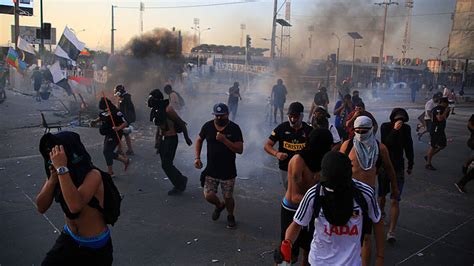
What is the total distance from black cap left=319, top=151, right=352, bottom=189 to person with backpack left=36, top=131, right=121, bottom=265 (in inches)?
51.8

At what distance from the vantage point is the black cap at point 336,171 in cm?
222

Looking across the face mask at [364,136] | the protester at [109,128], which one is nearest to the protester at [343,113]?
the protester at [109,128]

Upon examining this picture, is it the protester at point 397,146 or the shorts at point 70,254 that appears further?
the protester at point 397,146

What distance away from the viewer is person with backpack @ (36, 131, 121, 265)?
2305mm

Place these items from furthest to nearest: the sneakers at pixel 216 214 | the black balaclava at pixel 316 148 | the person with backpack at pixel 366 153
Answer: the sneakers at pixel 216 214 → the person with backpack at pixel 366 153 → the black balaclava at pixel 316 148

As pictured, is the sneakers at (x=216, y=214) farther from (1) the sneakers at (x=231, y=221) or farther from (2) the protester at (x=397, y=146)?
(2) the protester at (x=397, y=146)

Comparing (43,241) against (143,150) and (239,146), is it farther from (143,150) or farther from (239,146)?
(143,150)

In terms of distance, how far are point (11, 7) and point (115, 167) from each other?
84.4 ft

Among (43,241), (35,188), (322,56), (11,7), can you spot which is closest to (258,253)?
(43,241)

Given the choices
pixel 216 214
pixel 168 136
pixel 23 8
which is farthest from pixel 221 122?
pixel 23 8

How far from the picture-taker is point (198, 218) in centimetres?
521

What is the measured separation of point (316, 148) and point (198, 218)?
98.9 inches

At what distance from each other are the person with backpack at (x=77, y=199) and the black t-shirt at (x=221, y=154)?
7.25ft

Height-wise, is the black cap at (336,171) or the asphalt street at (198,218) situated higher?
the black cap at (336,171)
